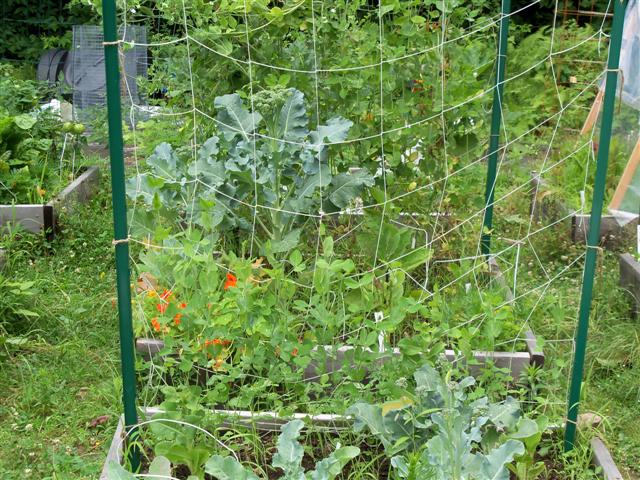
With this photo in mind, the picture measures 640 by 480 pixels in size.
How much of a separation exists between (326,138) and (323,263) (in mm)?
1032

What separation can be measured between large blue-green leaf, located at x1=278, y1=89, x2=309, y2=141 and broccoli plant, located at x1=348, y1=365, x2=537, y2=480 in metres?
1.31

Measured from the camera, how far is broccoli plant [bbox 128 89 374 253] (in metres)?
3.59

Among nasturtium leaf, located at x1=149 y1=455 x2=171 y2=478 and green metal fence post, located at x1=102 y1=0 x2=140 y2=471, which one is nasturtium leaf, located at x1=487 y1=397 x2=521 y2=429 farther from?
green metal fence post, located at x1=102 y1=0 x2=140 y2=471

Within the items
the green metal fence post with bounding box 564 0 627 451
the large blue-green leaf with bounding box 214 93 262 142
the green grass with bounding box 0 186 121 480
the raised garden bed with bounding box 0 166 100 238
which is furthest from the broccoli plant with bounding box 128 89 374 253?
the raised garden bed with bounding box 0 166 100 238

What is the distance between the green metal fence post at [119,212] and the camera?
8.16 ft

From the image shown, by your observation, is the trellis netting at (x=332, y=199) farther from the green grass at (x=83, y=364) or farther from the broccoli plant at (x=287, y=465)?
the broccoli plant at (x=287, y=465)

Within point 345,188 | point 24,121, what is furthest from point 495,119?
point 24,121

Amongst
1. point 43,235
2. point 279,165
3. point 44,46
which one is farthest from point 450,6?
point 44,46

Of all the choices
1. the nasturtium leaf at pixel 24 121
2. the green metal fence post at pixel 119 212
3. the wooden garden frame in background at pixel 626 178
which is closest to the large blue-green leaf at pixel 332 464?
the green metal fence post at pixel 119 212

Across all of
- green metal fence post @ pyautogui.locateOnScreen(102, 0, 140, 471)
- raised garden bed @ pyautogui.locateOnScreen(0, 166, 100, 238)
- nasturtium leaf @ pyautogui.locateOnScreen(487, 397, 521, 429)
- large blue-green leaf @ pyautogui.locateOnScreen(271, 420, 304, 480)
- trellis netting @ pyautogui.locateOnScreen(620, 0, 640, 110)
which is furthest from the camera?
trellis netting @ pyautogui.locateOnScreen(620, 0, 640, 110)

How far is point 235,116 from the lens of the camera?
145 inches

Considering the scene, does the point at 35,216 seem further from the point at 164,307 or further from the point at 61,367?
the point at 164,307

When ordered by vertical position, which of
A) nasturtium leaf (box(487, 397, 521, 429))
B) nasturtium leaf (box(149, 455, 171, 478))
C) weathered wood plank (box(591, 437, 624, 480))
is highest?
nasturtium leaf (box(487, 397, 521, 429))

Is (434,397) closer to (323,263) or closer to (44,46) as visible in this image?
(323,263)
